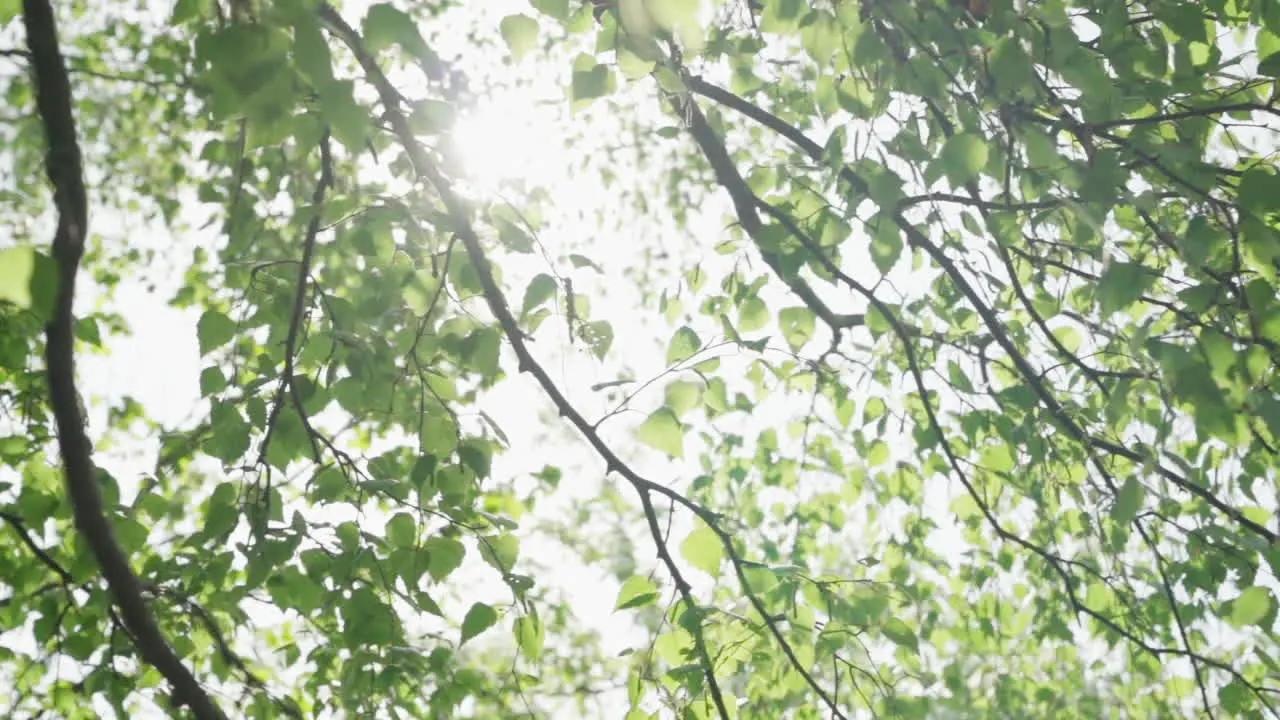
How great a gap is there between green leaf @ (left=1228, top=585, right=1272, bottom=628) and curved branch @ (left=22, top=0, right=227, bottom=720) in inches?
76.6

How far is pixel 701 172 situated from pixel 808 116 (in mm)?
1289

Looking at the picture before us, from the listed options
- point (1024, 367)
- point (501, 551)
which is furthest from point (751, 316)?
point (501, 551)

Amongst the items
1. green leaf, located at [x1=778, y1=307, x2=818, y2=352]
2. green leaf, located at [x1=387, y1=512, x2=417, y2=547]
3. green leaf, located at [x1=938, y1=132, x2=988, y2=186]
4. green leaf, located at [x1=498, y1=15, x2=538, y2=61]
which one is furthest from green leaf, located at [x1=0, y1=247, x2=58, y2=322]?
green leaf, located at [x1=778, y1=307, x2=818, y2=352]

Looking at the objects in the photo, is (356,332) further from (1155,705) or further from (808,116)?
(1155,705)

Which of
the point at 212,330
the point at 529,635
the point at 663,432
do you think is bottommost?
the point at 529,635

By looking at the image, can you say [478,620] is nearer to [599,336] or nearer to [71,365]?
[599,336]

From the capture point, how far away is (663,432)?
79.8 inches

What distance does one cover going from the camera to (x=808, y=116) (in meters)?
4.12

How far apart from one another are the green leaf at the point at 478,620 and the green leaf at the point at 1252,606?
1317 millimetres

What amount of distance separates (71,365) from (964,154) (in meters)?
1.72

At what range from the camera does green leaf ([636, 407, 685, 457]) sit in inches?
79.6

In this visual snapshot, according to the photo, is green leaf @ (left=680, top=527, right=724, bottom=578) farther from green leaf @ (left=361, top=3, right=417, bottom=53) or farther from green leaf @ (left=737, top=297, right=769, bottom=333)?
green leaf @ (left=361, top=3, right=417, bottom=53)

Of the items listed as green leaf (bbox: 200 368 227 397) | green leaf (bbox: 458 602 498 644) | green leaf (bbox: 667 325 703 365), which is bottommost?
green leaf (bbox: 458 602 498 644)

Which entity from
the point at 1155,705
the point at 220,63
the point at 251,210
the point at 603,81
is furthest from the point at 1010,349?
the point at 1155,705
